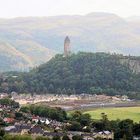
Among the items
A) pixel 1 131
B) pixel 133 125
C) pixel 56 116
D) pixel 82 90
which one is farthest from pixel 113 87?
pixel 1 131

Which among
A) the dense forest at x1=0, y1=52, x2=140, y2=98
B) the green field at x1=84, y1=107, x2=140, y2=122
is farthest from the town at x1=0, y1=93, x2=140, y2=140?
the dense forest at x1=0, y1=52, x2=140, y2=98

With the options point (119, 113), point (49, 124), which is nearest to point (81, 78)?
point (119, 113)

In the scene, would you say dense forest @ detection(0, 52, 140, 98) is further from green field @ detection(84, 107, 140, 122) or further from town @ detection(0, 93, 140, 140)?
town @ detection(0, 93, 140, 140)

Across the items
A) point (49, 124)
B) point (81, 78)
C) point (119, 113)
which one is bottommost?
point (119, 113)

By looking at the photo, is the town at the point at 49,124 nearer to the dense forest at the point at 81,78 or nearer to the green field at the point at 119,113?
the green field at the point at 119,113

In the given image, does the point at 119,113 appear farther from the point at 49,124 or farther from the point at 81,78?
the point at 81,78

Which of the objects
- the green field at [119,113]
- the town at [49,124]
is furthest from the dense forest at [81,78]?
the town at [49,124]

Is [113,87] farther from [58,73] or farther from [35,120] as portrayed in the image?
[35,120]
